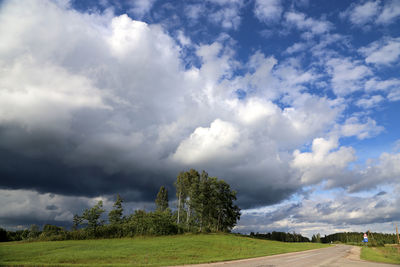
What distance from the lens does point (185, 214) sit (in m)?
87.5

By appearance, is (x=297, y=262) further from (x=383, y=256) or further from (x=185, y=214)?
(x=185, y=214)

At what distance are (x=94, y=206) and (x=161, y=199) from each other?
3947cm

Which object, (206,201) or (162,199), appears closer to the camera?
(206,201)

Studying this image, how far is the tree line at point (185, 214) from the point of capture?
61872mm

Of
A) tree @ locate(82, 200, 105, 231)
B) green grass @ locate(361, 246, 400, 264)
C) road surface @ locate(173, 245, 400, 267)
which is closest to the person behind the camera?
road surface @ locate(173, 245, 400, 267)

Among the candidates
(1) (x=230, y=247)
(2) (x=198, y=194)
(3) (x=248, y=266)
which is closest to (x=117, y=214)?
(2) (x=198, y=194)

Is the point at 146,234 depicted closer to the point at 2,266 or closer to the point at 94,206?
the point at 94,206

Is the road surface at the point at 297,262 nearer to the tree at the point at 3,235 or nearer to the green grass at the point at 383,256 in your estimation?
the green grass at the point at 383,256

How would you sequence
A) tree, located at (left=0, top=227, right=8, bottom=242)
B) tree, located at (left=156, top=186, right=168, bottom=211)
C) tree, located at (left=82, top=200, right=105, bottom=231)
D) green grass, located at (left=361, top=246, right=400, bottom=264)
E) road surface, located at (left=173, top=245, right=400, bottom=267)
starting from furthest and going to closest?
tree, located at (left=156, top=186, right=168, bottom=211) < tree, located at (left=0, top=227, right=8, bottom=242) < tree, located at (left=82, top=200, right=105, bottom=231) < green grass, located at (left=361, top=246, right=400, bottom=264) < road surface, located at (left=173, top=245, right=400, bottom=267)

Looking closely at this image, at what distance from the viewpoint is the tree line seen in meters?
61.9

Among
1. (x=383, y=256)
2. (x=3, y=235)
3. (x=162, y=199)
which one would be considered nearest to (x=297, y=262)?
(x=383, y=256)

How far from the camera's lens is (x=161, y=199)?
331ft

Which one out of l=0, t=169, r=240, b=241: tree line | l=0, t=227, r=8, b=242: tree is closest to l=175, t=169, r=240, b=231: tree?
l=0, t=169, r=240, b=241: tree line

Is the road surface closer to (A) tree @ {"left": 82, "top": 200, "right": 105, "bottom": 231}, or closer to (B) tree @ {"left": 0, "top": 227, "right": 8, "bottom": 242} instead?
(A) tree @ {"left": 82, "top": 200, "right": 105, "bottom": 231}
